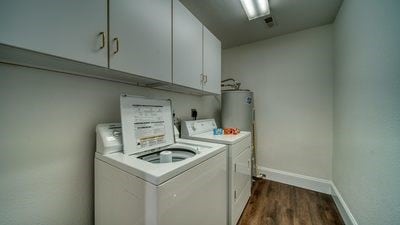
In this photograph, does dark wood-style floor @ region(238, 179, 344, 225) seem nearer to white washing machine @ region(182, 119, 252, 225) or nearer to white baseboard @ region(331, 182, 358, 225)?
white baseboard @ region(331, 182, 358, 225)

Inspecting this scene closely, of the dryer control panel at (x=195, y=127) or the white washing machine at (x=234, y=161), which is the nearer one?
the white washing machine at (x=234, y=161)

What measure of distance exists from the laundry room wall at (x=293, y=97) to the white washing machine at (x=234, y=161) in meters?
0.99

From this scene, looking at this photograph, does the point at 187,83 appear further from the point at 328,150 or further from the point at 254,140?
the point at 328,150

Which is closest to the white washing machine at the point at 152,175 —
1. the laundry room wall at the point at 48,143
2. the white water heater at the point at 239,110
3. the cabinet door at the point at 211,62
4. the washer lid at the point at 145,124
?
the washer lid at the point at 145,124

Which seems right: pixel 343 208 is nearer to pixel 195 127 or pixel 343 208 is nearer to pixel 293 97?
pixel 293 97

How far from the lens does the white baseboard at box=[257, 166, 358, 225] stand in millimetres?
1608

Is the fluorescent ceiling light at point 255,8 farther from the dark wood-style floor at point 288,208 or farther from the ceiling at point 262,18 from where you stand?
the dark wood-style floor at point 288,208

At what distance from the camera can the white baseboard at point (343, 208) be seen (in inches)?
55.6

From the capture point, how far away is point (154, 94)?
61.0 inches

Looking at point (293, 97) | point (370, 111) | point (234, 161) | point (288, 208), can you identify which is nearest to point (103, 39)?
point (234, 161)

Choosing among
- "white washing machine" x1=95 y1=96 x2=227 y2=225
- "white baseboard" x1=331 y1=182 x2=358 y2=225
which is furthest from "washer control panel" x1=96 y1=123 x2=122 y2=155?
"white baseboard" x1=331 y1=182 x2=358 y2=225

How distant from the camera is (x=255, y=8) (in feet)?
5.73

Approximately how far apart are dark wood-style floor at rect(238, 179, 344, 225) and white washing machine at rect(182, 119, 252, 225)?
0.55 ft

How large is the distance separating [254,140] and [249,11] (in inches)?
74.9
